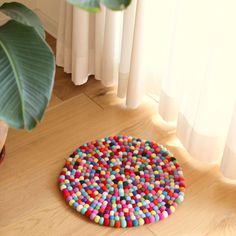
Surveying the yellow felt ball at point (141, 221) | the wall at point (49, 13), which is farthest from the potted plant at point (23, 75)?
the wall at point (49, 13)

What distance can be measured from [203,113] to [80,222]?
0.53m

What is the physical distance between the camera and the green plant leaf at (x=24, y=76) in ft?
4.20

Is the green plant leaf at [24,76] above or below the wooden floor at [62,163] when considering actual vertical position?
above

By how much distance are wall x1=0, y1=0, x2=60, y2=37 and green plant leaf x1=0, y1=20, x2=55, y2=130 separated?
96 centimetres

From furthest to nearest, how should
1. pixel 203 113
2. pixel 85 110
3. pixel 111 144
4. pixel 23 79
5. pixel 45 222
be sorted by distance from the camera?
pixel 85 110 < pixel 111 144 < pixel 203 113 < pixel 45 222 < pixel 23 79

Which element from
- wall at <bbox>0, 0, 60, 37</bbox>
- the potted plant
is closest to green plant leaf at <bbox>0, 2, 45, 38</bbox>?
the potted plant

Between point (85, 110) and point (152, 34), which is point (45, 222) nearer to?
point (85, 110)

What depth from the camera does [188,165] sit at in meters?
1.82

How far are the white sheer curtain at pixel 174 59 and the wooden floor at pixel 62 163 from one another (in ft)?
0.17

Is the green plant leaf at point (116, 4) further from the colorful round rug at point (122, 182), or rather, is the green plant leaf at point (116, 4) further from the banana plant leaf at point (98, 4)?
the colorful round rug at point (122, 182)

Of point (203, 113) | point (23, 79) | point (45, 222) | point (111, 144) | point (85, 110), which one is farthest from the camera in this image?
point (85, 110)

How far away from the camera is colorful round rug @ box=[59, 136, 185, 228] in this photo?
5.37 feet

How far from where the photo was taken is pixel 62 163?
1809 mm

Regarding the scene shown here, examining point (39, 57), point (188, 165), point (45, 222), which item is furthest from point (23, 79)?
point (188, 165)
